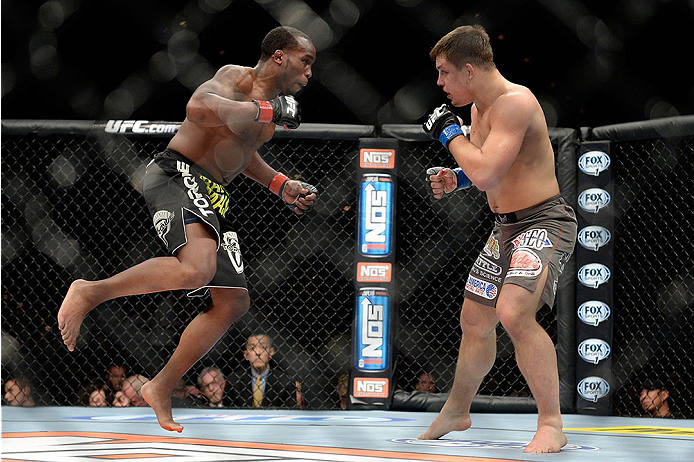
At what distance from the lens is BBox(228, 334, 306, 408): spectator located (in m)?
3.21

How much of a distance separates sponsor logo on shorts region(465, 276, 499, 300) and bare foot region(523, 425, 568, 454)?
1.06ft

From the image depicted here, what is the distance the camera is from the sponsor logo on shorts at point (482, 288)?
1.76 metres

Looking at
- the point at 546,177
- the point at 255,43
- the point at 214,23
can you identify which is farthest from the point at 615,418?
the point at 214,23

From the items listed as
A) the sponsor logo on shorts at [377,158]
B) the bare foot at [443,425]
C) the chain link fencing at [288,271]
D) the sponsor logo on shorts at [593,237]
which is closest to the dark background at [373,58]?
the chain link fencing at [288,271]

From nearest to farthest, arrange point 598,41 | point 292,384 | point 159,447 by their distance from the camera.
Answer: point 159,447
point 598,41
point 292,384

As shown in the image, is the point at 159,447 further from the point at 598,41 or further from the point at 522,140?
the point at 598,41

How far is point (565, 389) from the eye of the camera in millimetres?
2844

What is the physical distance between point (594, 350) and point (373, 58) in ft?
6.76

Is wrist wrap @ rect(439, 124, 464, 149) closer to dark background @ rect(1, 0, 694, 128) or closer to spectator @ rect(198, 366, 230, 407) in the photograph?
dark background @ rect(1, 0, 694, 128)

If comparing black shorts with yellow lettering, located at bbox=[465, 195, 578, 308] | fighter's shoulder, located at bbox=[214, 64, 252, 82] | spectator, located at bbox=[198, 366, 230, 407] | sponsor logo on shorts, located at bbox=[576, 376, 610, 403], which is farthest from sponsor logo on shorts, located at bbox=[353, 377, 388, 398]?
fighter's shoulder, located at bbox=[214, 64, 252, 82]

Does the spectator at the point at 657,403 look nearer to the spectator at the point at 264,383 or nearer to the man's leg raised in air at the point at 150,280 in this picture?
the spectator at the point at 264,383

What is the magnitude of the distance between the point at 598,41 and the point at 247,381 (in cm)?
237

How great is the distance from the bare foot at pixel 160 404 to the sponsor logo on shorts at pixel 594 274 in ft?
5.53

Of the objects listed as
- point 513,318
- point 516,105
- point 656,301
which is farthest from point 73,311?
point 656,301
